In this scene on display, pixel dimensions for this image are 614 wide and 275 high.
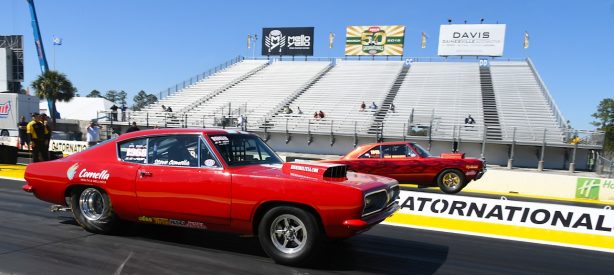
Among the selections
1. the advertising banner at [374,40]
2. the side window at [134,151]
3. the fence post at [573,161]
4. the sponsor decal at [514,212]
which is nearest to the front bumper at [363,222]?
the side window at [134,151]

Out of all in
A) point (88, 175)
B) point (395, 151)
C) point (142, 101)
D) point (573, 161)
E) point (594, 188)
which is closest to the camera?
point (88, 175)

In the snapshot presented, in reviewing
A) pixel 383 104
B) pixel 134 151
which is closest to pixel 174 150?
pixel 134 151

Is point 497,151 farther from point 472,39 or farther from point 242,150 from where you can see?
point 242,150

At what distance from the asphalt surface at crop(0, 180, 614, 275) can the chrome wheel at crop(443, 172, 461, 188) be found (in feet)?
17.2

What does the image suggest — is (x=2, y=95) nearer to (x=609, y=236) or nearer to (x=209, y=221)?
(x=209, y=221)

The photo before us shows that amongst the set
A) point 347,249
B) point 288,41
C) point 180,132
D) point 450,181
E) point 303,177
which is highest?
point 288,41

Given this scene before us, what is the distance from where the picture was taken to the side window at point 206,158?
4.70 meters

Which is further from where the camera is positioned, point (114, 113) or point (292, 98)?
point (292, 98)

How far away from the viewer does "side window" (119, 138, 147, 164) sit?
5.12 m

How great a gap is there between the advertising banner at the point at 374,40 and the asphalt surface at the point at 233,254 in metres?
34.4

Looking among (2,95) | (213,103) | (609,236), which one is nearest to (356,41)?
(213,103)

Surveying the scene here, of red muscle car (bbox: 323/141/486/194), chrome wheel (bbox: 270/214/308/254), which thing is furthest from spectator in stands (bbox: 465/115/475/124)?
chrome wheel (bbox: 270/214/308/254)

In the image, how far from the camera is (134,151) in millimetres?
5184

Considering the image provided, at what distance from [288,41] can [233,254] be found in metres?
39.2
